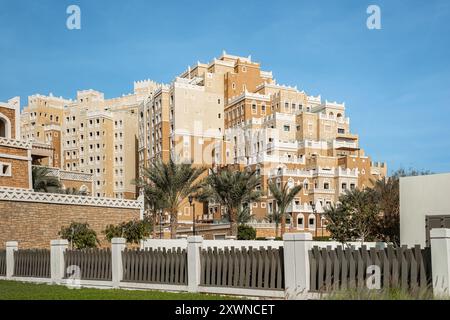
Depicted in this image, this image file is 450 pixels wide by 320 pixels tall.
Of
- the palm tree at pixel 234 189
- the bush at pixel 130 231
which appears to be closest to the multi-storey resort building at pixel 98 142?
the palm tree at pixel 234 189

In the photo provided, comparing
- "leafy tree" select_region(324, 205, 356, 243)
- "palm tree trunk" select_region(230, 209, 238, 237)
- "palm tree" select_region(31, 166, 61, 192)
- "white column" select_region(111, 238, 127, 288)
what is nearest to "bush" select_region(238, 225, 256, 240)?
"palm tree trunk" select_region(230, 209, 238, 237)

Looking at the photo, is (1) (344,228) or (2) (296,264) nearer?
(2) (296,264)

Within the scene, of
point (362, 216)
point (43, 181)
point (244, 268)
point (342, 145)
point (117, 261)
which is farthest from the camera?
point (342, 145)

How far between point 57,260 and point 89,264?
56.3 inches

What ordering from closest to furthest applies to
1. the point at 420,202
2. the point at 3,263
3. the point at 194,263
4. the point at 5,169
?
the point at 194,263, the point at 3,263, the point at 420,202, the point at 5,169

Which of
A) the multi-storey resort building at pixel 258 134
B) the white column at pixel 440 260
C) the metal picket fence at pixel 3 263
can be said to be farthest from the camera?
the multi-storey resort building at pixel 258 134

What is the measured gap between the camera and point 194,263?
16.6 meters

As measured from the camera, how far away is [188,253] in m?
16.9

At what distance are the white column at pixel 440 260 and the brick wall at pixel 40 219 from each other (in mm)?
20478

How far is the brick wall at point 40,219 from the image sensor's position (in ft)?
88.9

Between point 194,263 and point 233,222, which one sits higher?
point 233,222

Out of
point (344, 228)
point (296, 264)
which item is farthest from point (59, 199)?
point (296, 264)

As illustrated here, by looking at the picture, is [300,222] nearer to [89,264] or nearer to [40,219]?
[40,219]

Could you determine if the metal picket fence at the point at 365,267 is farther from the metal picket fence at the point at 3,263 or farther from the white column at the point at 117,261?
A: the metal picket fence at the point at 3,263
